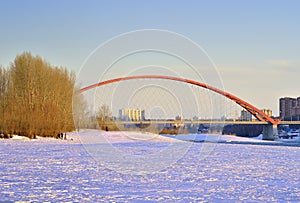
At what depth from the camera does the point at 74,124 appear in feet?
133

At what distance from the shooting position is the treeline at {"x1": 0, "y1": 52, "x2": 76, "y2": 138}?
37.2 meters

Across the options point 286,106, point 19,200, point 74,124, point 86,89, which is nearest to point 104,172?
point 19,200

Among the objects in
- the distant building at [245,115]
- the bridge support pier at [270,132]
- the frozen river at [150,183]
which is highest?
the distant building at [245,115]

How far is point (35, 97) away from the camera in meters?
40.3

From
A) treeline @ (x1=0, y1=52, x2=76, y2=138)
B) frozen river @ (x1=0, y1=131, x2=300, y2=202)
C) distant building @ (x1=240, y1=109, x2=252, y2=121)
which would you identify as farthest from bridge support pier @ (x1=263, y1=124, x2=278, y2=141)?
frozen river @ (x1=0, y1=131, x2=300, y2=202)

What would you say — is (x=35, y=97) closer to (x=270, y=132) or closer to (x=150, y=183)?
(x=150, y=183)

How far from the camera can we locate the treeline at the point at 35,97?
3719 cm

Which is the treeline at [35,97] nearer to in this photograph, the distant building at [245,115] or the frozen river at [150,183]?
the frozen river at [150,183]

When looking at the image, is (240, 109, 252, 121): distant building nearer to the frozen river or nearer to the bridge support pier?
the bridge support pier

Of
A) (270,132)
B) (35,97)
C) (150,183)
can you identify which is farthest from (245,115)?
(150,183)

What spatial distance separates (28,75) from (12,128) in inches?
235

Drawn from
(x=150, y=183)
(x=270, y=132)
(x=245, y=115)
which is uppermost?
(x=245, y=115)

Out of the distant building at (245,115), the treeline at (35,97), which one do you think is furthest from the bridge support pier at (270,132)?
the treeline at (35,97)

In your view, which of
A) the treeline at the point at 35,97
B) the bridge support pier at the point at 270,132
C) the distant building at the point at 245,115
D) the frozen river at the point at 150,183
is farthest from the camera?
the distant building at the point at 245,115
